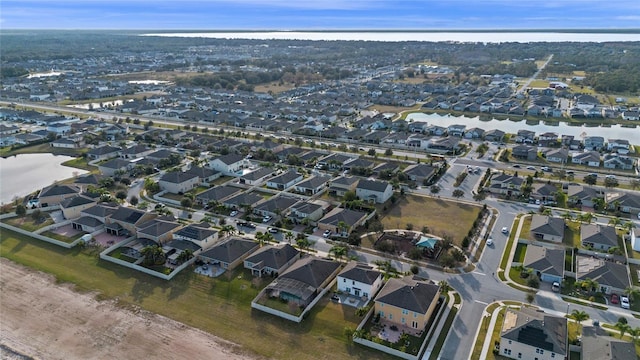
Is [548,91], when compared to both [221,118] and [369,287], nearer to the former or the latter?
[221,118]

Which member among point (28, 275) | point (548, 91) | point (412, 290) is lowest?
point (28, 275)

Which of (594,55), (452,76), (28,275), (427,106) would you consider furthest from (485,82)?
(28,275)

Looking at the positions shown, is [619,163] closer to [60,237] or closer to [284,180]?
[284,180]

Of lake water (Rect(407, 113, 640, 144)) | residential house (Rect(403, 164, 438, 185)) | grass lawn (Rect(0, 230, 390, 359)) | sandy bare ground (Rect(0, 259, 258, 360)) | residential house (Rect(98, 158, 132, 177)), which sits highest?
lake water (Rect(407, 113, 640, 144))

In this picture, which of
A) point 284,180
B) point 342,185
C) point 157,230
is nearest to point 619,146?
point 342,185

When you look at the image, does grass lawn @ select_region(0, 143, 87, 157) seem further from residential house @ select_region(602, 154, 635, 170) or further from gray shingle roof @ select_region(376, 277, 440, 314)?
residential house @ select_region(602, 154, 635, 170)

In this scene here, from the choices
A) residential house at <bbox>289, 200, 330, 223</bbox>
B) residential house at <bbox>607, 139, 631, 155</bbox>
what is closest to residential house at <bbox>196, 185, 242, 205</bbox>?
residential house at <bbox>289, 200, 330, 223</bbox>
